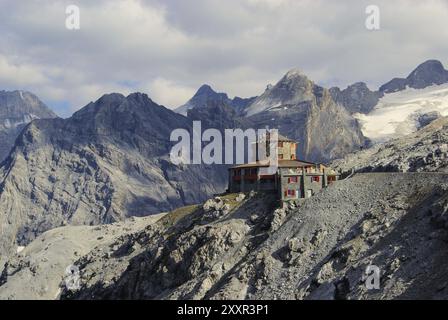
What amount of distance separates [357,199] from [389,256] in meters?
21.5

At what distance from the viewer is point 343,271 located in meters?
101

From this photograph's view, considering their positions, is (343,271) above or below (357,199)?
below

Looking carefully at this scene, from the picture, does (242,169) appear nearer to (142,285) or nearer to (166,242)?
(166,242)

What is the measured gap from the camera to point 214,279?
386 feet

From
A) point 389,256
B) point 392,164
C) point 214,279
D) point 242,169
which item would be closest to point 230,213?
point 242,169

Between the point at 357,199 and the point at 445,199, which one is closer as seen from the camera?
the point at 445,199

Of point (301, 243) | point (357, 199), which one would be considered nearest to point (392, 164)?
point (357, 199)

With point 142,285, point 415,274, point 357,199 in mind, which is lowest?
point 142,285

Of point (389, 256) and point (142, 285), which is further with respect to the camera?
point (142, 285)

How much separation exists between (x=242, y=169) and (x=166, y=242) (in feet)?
66.7
